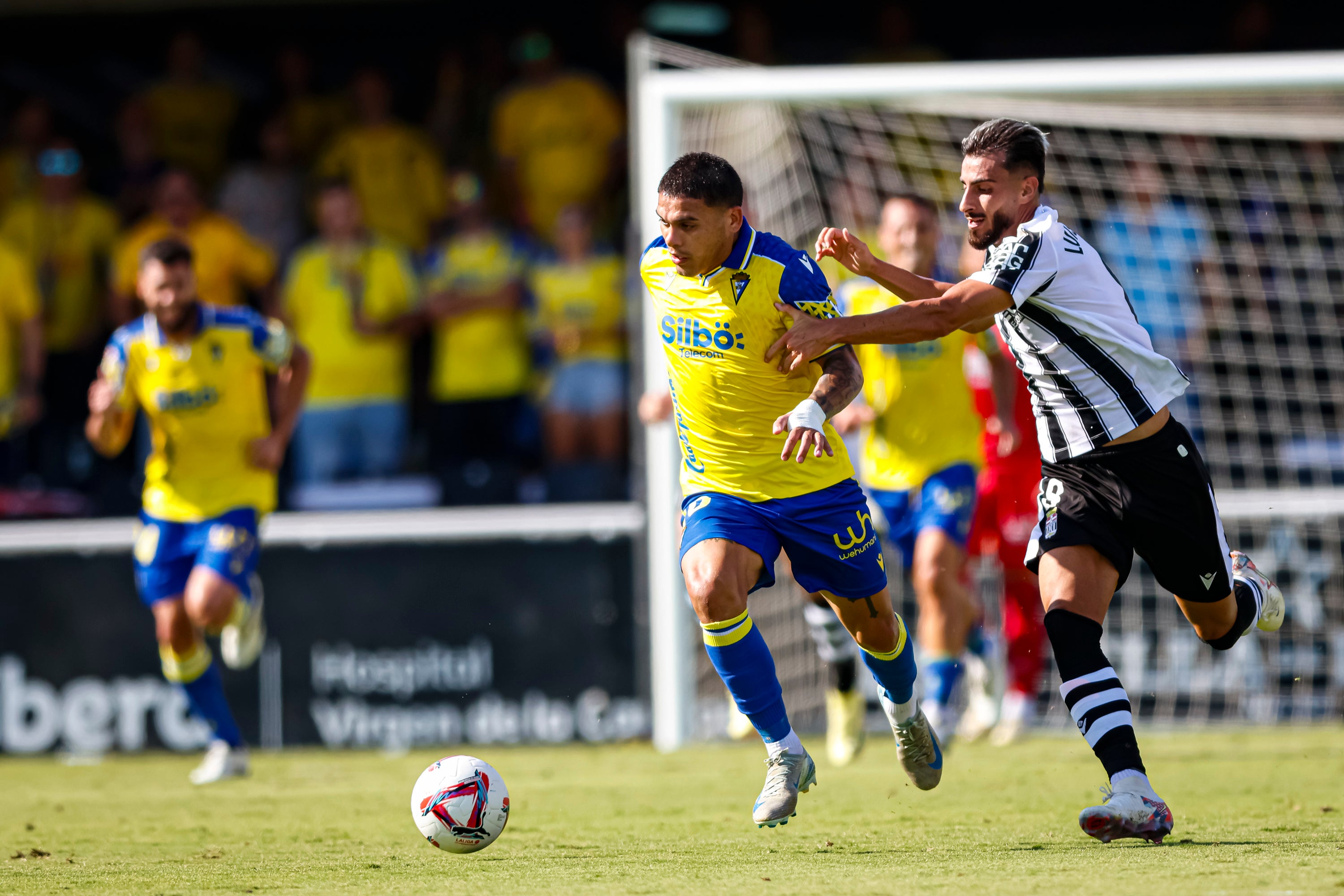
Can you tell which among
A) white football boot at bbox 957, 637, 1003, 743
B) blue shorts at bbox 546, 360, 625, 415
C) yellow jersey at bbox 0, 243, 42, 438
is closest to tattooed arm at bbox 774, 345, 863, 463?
white football boot at bbox 957, 637, 1003, 743

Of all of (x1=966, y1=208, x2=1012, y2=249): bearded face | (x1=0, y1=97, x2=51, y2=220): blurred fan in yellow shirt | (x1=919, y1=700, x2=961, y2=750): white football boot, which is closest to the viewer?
(x1=966, y1=208, x2=1012, y2=249): bearded face

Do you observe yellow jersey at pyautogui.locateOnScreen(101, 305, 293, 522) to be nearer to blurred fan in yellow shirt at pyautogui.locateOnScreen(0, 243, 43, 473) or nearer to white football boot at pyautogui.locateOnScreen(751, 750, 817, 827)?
blurred fan in yellow shirt at pyautogui.locateOnScreen(0, 243, 43, 473)

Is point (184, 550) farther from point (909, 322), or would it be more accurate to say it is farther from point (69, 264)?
point (69, 264)

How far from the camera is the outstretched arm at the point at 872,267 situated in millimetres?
4727

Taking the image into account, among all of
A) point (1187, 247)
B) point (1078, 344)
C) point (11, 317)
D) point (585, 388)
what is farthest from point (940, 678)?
point (11, 317)

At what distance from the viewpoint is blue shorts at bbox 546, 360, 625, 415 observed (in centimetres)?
1119

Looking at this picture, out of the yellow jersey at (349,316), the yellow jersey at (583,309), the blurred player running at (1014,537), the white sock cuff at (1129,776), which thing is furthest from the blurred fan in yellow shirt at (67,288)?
the white sock cuff at (1129,776)

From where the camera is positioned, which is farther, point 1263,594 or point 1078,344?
point 1263,594

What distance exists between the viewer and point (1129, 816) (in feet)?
14.8

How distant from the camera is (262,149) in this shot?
1289cm

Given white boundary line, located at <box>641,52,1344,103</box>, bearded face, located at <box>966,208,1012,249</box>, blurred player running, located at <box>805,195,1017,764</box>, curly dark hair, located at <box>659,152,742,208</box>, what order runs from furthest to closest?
white boundary line, located at <box>641,52,1344,103</box> → blurred player running, located at <box>805,195,1017,764</box> → curly dark hair, located at <box>659,152,742,208</box> → bearded face, located at <box>966,208,1012,249</box>

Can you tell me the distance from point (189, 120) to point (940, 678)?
8.34 meters

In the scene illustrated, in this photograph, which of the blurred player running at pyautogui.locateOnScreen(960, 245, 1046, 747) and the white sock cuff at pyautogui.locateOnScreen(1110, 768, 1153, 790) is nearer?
the white sock cuff at pyautogui.locateOnScreen(1110, 768, 1153, 790)

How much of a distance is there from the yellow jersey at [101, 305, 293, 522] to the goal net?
237 centimetres
